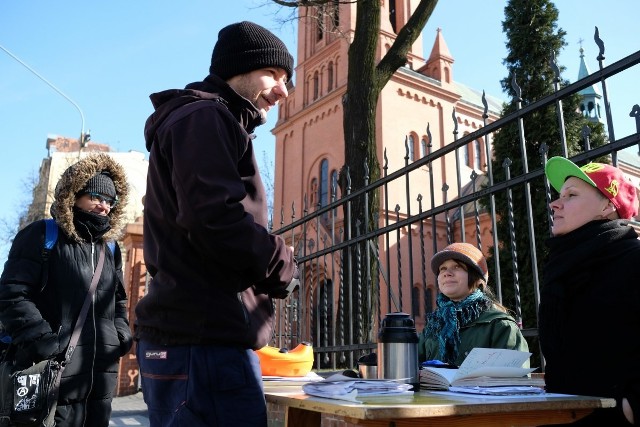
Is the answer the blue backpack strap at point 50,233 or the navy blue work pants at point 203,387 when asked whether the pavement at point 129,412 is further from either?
the navy blue work pants at point 203,387

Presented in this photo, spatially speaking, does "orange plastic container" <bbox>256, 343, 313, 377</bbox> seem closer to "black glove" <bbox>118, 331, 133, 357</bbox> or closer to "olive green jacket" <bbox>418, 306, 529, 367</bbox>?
"olive green jacket" <bbox>418, 306, 529, 367</bbox>

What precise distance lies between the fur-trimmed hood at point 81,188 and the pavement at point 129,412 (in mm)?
4816

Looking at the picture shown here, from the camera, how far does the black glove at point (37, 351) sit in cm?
291

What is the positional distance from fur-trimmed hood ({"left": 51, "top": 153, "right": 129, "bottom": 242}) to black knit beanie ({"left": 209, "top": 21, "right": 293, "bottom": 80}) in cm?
170

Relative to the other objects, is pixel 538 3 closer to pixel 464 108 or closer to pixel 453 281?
pixel 464 108

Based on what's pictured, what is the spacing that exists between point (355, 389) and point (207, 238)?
2.03 ft

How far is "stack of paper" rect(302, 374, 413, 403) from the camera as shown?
4.91ft

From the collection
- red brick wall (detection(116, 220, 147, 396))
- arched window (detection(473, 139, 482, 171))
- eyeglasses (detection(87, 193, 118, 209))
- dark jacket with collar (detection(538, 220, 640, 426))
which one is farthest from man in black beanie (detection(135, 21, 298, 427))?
arched window (detection(473, 139, 482, 171))

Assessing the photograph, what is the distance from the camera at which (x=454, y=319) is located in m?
3.10

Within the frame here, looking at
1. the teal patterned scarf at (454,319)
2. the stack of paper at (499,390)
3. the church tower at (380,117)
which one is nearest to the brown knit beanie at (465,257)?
the teal patterned scarf at (454,319)

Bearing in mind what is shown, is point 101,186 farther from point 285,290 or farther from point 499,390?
point 499,390

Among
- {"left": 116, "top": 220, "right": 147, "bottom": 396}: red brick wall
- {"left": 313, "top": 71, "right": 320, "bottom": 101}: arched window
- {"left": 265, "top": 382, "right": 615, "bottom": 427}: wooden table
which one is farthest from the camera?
{"left": 313, "top": 71, "right": 320, "bottom": 101}: arched window

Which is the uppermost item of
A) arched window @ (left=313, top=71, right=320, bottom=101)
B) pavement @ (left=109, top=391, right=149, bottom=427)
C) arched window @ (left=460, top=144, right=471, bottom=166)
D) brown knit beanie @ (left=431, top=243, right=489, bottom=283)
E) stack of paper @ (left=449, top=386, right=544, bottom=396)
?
arched window @ (left=313, top=71, right=320, bottom=101)

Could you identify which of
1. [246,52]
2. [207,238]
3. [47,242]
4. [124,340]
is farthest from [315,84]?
[207,238]
